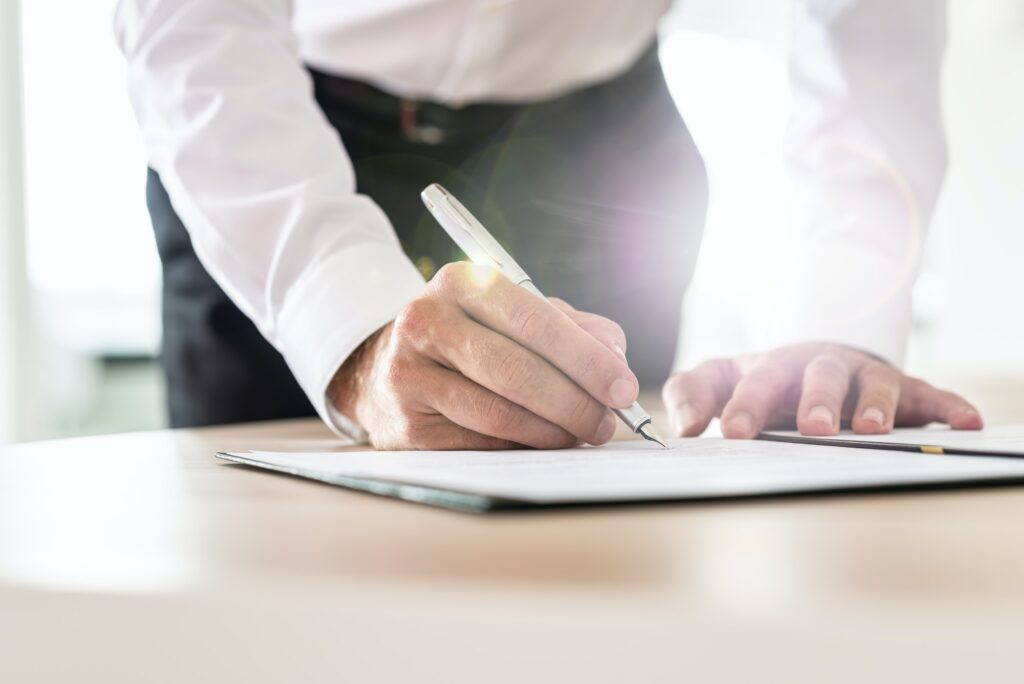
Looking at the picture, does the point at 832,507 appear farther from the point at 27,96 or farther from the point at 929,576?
the point at 27,96

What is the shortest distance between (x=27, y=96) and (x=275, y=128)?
2765 millimetres

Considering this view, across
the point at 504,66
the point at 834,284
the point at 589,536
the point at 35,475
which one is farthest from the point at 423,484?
the point at 504,66

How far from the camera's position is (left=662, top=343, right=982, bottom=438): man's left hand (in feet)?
2.15

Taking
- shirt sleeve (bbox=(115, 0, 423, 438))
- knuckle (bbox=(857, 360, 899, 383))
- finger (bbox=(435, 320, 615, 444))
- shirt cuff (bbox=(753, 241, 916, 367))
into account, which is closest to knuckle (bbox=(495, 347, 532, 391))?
finger (bbox=(435, 320, 615, 444))

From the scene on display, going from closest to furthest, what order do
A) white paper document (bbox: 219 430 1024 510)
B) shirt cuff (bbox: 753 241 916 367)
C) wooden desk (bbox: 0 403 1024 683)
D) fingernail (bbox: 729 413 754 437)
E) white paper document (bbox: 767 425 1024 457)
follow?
wooden desk (bbox: 0 403 1024 683) < white paper document (bbox: 219 430 1024 510) < white paper document (bbox: 767 425 1024 457) < fingernail (bbox: 729 413 754 437) < shirt cuff (bbox: 753 241 916 367)

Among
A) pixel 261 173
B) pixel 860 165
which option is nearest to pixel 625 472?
pixel 261 173

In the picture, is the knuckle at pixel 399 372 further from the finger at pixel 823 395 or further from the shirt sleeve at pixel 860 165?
the shirt sleeve at pixel 860 165

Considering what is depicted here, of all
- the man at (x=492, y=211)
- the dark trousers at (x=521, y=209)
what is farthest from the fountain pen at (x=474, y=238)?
the dark trousers at (x=521, y=209)

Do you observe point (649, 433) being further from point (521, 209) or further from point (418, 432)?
point (521, 209)

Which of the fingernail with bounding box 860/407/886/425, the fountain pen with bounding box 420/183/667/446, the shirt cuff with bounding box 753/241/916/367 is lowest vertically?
the fingernail with bounding box 860/407/886/425

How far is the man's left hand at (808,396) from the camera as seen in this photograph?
654 millimetres

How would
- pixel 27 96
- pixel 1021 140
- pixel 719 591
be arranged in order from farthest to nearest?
pixel 1021 140 → pixel 27 96 → pixel 719 591

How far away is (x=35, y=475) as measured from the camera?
0.50 metres

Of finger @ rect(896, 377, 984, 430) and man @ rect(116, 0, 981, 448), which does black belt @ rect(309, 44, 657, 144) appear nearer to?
man @ rect(116, 0, 981, 448)
